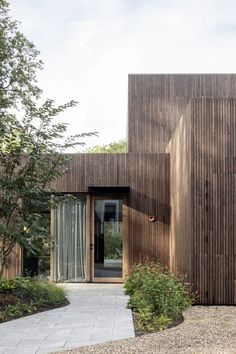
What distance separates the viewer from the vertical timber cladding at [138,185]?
11477mm

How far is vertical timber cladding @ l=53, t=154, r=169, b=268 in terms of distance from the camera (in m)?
11.5

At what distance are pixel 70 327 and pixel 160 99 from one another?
8.60 metres

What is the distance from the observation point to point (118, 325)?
21.4ft

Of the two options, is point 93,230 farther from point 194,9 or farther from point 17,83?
point 17,83

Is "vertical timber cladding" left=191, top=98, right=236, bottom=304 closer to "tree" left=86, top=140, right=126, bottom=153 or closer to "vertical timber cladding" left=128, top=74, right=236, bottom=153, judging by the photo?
"vertical timber cladding" left=128, top=74, right=236, bottom=153

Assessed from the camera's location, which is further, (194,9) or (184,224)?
(194,9)

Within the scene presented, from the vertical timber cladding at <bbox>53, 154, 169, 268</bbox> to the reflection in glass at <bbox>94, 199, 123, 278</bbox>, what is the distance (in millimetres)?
275

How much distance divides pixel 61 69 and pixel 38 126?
11867 mm

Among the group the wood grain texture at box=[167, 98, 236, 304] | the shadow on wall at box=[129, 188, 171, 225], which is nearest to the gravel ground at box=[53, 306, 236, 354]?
the wood grain texture at box=[167, 98, 236, 304]

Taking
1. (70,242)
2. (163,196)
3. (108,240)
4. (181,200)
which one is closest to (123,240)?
(108,240)

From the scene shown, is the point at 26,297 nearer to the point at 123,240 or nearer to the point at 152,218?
the point at 123,240

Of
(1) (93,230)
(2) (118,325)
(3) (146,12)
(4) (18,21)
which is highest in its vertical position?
(4) (18,21)

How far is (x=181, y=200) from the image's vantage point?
9352 mm

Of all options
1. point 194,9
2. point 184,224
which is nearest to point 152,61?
point 194,9
